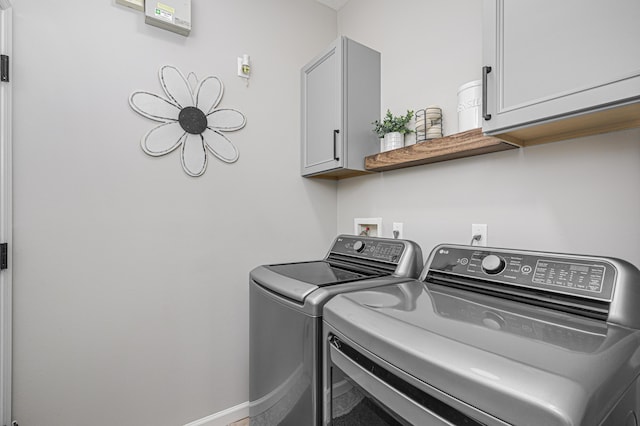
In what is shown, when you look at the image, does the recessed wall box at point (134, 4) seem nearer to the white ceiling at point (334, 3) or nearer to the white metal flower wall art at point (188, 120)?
the white metal flower wall art at point (188, 120)

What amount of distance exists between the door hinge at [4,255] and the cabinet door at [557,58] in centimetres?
191

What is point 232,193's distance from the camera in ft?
6.01

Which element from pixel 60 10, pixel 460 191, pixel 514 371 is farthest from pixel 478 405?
pixel 60 10

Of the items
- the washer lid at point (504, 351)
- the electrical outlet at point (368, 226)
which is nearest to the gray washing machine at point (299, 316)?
the washer lid at point (504, 351)

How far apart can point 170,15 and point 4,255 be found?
1.34m

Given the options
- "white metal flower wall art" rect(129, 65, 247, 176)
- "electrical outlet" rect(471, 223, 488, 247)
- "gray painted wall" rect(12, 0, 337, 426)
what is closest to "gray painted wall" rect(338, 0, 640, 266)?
"electrical outlet" rect(471, 223, 488, 247)

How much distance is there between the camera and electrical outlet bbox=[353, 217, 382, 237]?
1.89 meters

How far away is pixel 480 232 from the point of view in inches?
54.2

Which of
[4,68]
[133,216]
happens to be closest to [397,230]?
[133,216]

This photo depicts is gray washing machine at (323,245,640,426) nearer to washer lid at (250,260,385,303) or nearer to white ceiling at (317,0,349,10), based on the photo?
washer lid at (250,260,385,303)

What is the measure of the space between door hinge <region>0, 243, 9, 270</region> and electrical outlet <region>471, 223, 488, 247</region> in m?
1.98

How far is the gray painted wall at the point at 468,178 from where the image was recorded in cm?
104

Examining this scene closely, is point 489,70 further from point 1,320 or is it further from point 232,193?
point 1,320

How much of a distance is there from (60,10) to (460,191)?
79.2 inches
